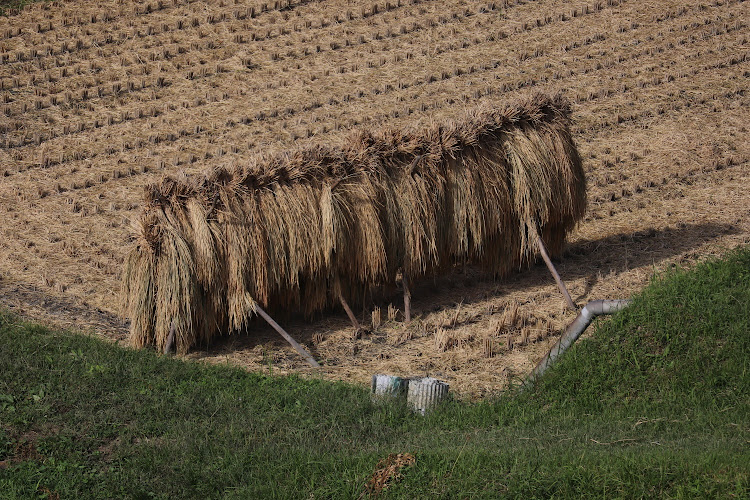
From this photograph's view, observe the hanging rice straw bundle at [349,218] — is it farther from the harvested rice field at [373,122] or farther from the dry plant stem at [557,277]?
the harvested rice field at [373,122]

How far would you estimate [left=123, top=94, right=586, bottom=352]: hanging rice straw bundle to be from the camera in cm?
1148

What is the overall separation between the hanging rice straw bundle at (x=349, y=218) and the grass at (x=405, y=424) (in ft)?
4.10

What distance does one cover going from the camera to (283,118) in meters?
19.3

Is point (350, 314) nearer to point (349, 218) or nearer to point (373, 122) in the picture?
point (349, 218)

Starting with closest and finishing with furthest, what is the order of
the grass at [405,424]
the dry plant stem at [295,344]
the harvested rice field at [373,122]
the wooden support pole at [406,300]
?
1. the grass at [405,424]
2. the dry plant stem at [295,344]
3. the harvested rice field at [373,122]
4. the wooden support pole at [406,300]

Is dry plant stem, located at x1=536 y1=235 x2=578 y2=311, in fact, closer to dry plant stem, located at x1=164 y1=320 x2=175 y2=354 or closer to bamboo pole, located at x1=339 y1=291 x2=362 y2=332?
bamboo pole, located at x1=339 y1=291 x2=362 y2=332

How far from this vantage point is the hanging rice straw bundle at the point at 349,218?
11477 mm

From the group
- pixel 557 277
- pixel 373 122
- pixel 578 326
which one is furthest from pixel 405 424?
pixel 373 122

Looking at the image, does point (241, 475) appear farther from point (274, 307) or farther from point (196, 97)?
point (196, 97)

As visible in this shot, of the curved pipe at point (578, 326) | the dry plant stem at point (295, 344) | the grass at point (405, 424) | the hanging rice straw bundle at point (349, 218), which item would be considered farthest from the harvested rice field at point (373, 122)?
the grass at point (405, 424)

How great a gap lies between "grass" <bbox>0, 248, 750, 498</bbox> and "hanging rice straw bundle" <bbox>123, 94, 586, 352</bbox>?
1.25 meters

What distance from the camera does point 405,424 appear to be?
9.18 metres

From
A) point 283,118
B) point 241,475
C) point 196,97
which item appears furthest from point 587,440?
point 196,97

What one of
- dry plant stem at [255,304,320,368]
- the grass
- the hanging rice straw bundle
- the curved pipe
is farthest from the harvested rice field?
the grass
